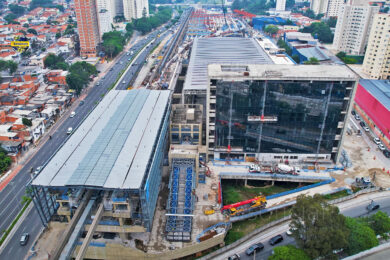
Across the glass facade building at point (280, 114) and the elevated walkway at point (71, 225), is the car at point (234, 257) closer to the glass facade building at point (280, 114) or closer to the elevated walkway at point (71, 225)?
the elevated walkway at point (71, 225)

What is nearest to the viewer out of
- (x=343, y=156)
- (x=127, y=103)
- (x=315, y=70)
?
(x=315, y=70)

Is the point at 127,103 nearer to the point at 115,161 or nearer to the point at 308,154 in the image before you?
the point at 115,161

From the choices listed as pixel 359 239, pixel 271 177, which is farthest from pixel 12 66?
pixel 359 239

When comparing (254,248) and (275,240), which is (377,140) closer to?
(275,240)

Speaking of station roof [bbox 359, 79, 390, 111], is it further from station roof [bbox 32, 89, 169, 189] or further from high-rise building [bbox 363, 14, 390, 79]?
station roof [bbox 32, 89, 169, 189]

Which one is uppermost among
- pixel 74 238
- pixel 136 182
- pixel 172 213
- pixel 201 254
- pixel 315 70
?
pixel 315 70

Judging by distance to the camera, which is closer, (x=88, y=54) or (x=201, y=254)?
(x=201, y=254)

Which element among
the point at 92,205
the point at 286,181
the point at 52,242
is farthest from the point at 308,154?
the point at 52,242

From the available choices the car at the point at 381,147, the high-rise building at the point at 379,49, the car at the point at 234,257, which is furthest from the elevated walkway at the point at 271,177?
the high-rise building at the point at 379,49
